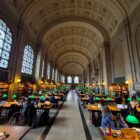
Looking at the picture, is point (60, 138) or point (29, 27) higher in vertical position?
point (29, 27)

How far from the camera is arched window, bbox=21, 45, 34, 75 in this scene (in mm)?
13734

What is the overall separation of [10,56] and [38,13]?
828 cm

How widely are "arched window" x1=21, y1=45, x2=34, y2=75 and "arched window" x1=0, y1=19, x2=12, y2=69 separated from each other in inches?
143

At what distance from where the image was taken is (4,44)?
374 inches

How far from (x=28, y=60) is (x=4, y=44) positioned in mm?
5411

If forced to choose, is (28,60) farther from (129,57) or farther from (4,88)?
(129,57)

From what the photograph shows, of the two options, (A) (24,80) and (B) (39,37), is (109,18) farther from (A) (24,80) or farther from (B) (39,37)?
(A) (24,80)

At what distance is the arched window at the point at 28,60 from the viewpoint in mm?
13734

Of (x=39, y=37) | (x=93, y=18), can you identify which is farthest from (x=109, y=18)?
(x=39, y=37)

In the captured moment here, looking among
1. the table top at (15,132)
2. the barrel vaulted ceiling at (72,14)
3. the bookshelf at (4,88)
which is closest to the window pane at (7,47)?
the bookshelf at (4,88)

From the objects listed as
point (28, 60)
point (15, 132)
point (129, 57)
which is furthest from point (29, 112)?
point (28, 60)

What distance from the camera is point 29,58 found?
49.7 feet

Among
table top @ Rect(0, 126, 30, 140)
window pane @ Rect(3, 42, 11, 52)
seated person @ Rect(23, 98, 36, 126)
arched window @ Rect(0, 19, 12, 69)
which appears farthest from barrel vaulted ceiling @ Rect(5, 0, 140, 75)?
table top @ Rect(0, 126, 30, 140)

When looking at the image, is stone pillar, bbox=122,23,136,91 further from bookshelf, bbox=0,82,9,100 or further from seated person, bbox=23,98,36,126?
bookshelf, bbox=0,82,9,100
